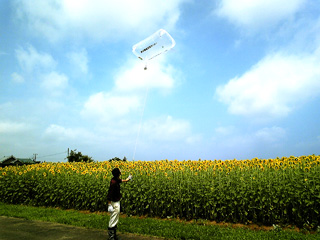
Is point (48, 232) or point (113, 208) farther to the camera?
point (48, 232)

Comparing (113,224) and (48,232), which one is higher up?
(113,224)

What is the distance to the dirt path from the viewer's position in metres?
6.78

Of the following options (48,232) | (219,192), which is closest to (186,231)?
(219,192)

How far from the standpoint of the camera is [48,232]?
24.7ft

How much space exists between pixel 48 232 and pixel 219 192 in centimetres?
537

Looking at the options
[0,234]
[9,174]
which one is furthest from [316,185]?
[9,174]

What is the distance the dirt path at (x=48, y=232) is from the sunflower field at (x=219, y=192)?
240 cm

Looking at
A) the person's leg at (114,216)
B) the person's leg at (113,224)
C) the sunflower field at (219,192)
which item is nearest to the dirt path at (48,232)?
the person's leg at (113,224)

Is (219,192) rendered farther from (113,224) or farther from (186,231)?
(113,224)

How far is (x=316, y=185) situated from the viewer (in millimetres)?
7578

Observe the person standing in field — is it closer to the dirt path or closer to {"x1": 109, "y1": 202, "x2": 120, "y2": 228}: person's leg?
{"x1": 109, "y1": 202, "x2": 120, "y2": 228}: person's leg

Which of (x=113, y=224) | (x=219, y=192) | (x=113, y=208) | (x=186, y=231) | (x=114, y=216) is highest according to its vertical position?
(x=219, y=192)

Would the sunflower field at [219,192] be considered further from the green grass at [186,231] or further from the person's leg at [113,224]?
the person's leg at [113,224]

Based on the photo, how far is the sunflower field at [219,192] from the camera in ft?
25.1
